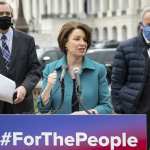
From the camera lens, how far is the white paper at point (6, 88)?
16.6ft

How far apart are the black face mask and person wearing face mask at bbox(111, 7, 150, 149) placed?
97cm

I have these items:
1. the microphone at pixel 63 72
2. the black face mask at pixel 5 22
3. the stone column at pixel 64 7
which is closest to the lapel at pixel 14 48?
the black face mask at pixel 5 22

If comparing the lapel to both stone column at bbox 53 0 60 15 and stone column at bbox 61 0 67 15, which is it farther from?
stone column at bbox 53 0 60 15

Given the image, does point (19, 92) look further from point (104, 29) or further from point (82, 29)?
point (104, 29)

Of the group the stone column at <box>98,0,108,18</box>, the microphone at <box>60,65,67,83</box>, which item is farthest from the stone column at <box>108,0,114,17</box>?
the microphone at <box>60,65,67,83</box>

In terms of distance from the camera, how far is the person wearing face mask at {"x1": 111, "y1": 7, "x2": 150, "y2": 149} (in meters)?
5.97

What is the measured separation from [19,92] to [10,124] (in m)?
1.03

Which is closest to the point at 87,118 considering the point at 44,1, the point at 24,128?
the point at 24,128

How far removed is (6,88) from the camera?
510 centimetres

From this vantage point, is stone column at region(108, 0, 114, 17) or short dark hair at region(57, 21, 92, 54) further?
stone column at region(108, 0, 114, 17)

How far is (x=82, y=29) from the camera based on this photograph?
17.5 feet

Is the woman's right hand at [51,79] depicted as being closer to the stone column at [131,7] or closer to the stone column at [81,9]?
the stone column at [131,7]

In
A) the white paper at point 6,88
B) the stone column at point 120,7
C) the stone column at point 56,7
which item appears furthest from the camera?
the stone column at point 56,7

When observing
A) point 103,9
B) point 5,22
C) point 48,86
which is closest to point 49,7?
point 103,9
